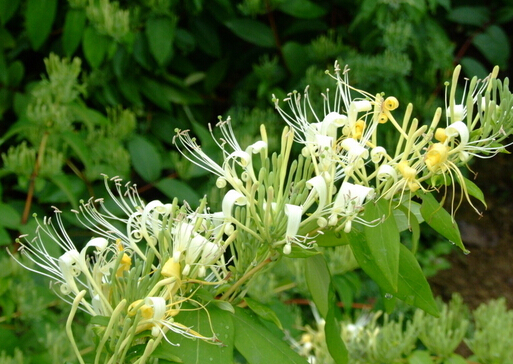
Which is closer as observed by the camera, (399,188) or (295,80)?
(399,188)

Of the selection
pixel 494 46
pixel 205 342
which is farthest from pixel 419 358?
pixel 494 46

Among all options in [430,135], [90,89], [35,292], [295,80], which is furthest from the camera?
[295,80]

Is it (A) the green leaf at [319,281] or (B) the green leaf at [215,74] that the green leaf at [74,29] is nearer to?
(B) the green leaf at [215,74]

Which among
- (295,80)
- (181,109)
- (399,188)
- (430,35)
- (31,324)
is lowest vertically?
(31,324)

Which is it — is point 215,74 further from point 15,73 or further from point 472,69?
point 472,69

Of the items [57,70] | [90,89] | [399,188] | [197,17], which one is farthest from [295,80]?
[399,188]

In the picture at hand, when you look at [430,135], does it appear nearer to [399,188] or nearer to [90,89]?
[399,188]

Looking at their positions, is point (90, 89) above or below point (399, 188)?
below
